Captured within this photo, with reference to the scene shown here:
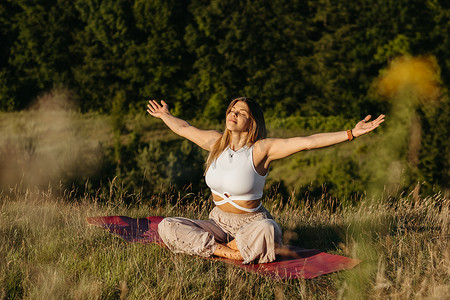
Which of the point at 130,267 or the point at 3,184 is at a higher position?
the point at 130,267

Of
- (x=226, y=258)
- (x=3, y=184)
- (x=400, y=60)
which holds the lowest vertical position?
(x=3, y=184)

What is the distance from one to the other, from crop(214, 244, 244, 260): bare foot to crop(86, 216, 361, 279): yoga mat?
0.04 meters

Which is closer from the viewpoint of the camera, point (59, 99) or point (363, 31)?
point (363, 31)

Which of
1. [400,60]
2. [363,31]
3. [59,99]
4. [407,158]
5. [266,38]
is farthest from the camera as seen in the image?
[59,99]

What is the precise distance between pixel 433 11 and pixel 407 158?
51.3ft

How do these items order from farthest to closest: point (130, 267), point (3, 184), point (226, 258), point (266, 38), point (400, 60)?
point (266, 38) → point (400, 60) → point (3, 184) → point (226, 258) → point (130, 267)

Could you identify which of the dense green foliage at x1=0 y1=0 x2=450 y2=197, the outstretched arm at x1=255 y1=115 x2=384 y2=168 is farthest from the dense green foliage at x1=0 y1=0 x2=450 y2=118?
the outstretched arm at x1=255 y1=115 x2=384 y2=168

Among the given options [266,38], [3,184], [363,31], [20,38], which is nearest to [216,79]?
[266,38]

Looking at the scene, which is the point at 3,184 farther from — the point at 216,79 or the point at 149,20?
the point at 149,20

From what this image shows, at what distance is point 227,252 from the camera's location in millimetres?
4078

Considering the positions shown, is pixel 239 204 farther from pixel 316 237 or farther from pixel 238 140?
pixel 316 237

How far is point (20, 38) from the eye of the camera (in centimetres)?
2619

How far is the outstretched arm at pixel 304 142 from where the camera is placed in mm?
3828

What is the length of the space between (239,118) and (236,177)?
0.55 meters
